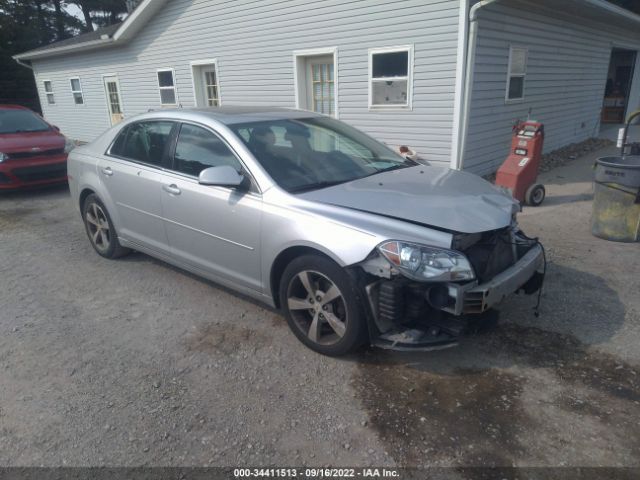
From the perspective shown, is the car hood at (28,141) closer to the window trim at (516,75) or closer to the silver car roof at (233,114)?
the silver car roof at (233,114)

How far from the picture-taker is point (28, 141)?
845cm

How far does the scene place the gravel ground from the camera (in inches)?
97.7

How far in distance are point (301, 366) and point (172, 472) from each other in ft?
3.56

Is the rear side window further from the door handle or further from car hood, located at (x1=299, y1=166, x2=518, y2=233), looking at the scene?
car hood, located at (x1=299, y1=166, x2=518, y2=233)

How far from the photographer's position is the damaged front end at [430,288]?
2.77 meters

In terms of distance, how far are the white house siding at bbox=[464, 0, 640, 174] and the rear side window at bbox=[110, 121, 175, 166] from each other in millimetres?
5725

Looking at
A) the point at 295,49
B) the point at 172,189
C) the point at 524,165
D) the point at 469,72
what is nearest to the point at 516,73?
the point at 469,72

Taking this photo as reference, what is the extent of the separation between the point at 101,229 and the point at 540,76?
30.8ft

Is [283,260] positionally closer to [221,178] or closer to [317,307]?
[317,307]

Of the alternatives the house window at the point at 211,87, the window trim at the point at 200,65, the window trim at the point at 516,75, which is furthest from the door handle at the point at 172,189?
the house window at the point at 211,87

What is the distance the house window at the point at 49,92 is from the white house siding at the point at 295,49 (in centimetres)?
437

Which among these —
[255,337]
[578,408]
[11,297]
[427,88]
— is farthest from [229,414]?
[427,88]

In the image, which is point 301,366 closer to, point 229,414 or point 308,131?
point 229,414

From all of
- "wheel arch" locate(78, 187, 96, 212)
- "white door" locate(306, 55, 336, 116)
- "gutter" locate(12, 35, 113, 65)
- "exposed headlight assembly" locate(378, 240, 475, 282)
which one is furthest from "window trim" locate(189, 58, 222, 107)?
Result: "exposed headlight assembly" locate(378, 240, 475, 282)
